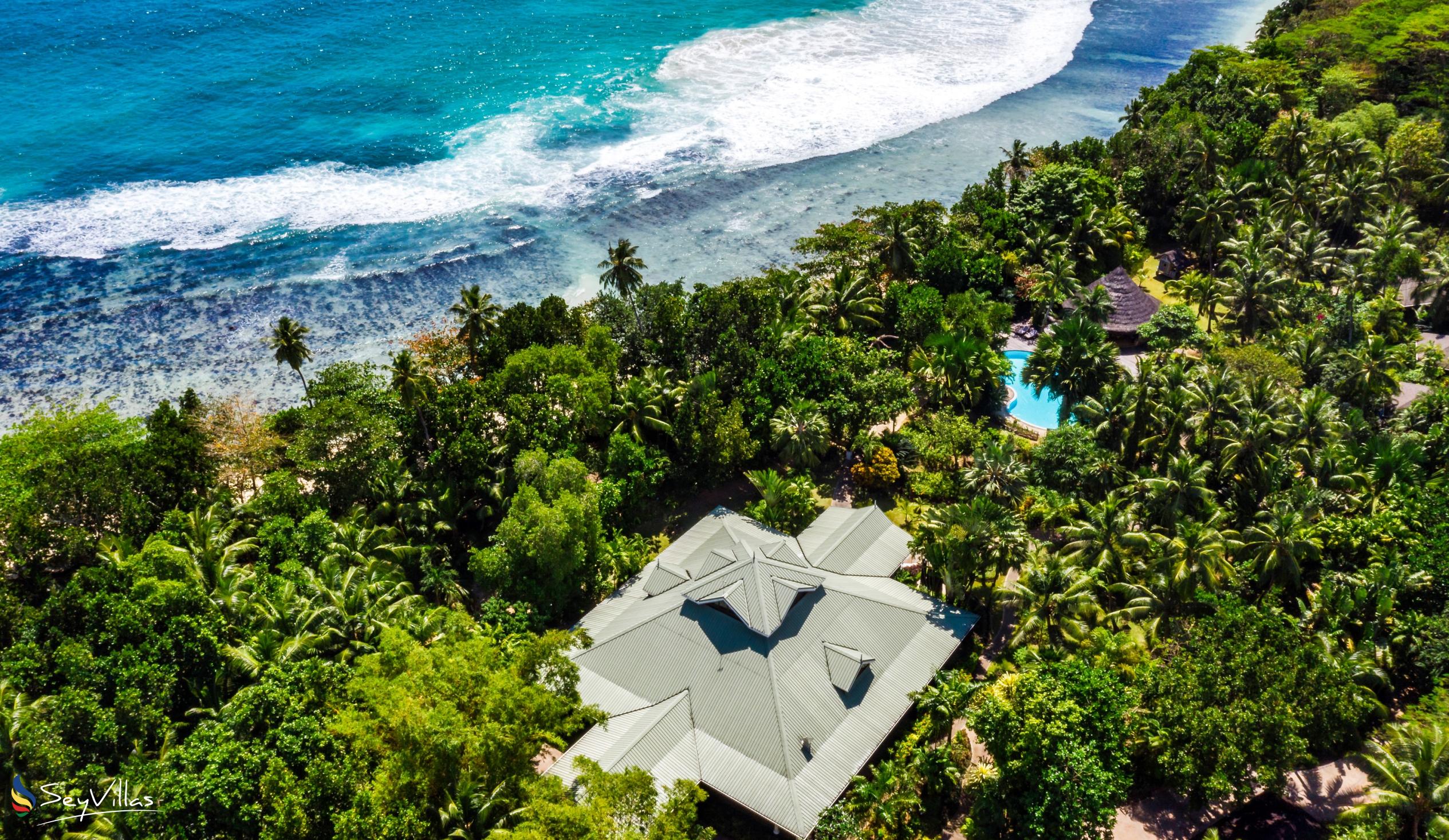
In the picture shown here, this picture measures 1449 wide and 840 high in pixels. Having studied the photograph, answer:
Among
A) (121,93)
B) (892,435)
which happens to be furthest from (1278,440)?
(121,93)

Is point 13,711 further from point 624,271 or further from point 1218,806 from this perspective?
point 1218,806

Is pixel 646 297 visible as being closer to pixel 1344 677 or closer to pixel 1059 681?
pixel 1059 681

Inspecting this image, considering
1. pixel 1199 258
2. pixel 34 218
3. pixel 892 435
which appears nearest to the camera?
pixel 892 435

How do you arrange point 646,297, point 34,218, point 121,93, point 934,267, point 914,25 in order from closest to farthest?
1. point 646,297
2. point 934,267
3. point 34,218
4. point 121,93
5. point 914,25

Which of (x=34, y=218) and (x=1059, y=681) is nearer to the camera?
(x=1059, y=681)

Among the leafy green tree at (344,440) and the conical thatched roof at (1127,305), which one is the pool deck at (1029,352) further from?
the leafy green tree at (344,440)

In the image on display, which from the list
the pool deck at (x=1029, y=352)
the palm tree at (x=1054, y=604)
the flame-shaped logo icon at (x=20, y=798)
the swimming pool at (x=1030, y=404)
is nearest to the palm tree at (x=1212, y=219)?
the pool deck at (x=1029, y=352)
